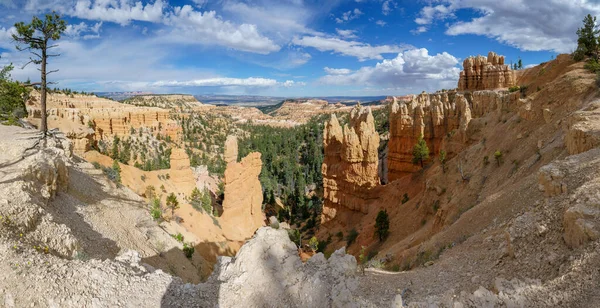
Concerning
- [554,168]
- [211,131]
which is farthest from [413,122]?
[211,131]

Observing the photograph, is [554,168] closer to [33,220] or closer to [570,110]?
[570,110]

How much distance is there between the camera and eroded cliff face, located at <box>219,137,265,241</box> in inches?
1046

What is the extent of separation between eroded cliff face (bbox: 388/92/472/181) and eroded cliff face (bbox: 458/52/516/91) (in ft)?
40.4

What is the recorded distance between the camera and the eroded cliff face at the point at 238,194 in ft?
87.2

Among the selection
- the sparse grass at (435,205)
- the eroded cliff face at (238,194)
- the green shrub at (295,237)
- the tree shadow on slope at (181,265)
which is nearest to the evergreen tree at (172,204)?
the eroded cliff face at (238,194)

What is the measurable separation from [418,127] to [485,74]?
18.4 metres

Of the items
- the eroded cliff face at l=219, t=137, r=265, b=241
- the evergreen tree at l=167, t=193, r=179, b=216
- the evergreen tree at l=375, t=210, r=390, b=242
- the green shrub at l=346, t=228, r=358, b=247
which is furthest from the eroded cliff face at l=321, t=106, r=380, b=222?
the evergreen tree at l=167, t=193, r=179, b=216

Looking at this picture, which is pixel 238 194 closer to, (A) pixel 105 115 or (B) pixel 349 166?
(B) pixel 349 166

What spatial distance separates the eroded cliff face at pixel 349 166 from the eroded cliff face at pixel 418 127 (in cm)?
554

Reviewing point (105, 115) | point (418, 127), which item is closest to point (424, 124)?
point (418, 127)

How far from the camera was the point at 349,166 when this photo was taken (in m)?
32.1

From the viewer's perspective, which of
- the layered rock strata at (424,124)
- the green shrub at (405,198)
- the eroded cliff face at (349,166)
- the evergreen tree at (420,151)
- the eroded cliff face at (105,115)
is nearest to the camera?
the green shrub at (405,198)

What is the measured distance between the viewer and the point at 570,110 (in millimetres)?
16000

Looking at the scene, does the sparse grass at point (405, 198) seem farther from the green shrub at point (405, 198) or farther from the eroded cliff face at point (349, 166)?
the eroded cliff face at point (349, 166)
